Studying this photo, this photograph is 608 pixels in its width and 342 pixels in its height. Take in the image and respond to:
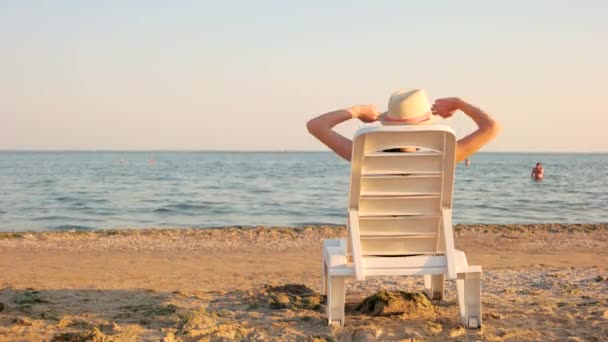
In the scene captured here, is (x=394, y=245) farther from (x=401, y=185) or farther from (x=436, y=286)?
(x=436, y=286)

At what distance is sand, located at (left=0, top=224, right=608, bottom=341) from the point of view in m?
4.44

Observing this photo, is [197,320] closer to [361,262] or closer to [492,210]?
[361,262]

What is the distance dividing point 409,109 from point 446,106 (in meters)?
0.40

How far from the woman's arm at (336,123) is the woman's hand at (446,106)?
1.47ft

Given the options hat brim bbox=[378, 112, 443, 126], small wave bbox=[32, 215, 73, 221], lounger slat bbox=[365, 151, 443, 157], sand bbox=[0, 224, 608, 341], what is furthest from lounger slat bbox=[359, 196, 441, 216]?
small wave bbox=[32, 215, 73, 221]

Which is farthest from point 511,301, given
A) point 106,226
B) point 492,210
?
point 492,210

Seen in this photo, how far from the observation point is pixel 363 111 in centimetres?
445

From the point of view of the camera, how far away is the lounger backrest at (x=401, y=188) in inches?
163

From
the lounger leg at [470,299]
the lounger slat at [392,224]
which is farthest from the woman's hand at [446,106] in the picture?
the lounger leg at [470,299]

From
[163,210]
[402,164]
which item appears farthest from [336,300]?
[163,210]

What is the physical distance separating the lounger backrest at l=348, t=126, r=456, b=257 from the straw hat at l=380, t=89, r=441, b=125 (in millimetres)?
208

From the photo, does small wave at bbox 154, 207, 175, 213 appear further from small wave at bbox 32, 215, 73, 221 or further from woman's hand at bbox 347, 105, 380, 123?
woman's hand at bbox 347, 105, 380, 123

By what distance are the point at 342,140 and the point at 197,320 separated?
1.67m

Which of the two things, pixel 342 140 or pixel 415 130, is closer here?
pixel 415 130
